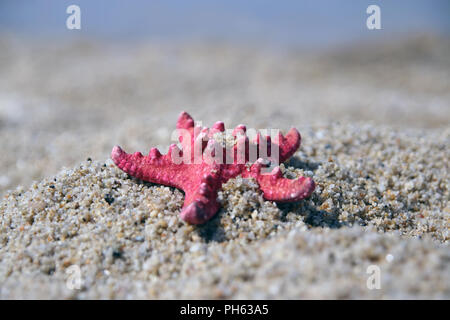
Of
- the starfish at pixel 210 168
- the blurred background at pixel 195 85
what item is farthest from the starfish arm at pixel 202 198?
the blurred background at pixel 195 85

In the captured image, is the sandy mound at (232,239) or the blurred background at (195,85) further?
the blurred background at (195,85)

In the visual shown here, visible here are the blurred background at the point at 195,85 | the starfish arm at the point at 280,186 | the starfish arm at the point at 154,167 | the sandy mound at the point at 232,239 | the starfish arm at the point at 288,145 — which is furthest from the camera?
the blurred background at the point at 195,85

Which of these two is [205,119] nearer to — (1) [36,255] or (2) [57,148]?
(2) [57,148]

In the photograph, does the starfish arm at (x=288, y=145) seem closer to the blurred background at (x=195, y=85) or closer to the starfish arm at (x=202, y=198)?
the starfish arm at (x=202, y=198)

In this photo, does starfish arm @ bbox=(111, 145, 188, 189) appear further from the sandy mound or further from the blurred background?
the blurred background

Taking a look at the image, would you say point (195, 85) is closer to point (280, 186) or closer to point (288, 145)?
point (288, 145)

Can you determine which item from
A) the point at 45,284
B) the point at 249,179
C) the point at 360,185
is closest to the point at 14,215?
the point at 45,284

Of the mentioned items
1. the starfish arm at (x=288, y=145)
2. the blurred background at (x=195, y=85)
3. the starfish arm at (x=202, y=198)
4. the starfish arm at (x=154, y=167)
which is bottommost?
the starfish arm at (x=202, y=198)
